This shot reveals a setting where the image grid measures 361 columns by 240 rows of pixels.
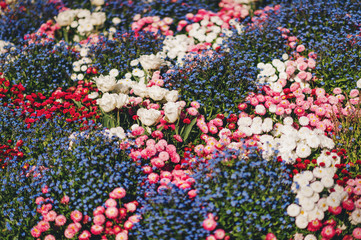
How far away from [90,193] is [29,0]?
5.53 meters

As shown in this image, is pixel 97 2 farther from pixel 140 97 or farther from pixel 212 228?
pixel 212 228

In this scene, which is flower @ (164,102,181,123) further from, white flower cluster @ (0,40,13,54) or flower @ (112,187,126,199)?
white flower cluster @ (0,40,13,54)

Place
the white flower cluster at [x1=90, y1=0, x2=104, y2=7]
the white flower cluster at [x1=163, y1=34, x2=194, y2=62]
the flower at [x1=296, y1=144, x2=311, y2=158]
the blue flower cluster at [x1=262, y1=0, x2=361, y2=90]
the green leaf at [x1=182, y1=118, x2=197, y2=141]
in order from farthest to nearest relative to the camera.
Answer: the white flower cluster at [x1=90, y1=0, x2=104, y2=7] → the white flower cluster at [x1=163, y1=34, x2=194, y2=62] → the blue flower cluster at [x1=262, y1=0, x2=361, y2=90] → the green leaf at [x1=182, y1=118, x2=197, y2=141] → the flower at [x1=296, y1=144, x2=311, y2=158]

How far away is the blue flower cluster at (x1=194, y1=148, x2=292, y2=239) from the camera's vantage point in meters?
3.64

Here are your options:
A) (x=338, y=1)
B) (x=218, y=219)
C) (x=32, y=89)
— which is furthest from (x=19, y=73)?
(x=338, y=1)

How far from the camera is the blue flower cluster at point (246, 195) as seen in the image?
3.64 metres

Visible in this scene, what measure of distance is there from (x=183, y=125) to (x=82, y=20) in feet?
10.7

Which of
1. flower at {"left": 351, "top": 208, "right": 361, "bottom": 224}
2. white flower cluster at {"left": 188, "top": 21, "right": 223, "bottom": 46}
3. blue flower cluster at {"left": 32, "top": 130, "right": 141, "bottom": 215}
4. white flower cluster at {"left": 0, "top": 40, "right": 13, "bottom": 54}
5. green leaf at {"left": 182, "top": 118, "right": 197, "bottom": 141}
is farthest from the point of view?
white flower cluster at {"left": 188, "top": 21, "right": 223, "bottom": 46}

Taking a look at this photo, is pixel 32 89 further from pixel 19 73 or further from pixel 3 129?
pixel 3 129

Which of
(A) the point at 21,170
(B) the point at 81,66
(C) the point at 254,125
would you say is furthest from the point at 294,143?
(B) the point at 81,66

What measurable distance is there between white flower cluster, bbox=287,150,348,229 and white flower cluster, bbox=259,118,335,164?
27 cm

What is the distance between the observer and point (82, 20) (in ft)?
22.8

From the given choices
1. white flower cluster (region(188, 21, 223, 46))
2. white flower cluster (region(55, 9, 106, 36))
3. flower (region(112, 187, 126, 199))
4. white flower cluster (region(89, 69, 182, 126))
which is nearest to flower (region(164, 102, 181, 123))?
white flower cluster (region(89, 69, 182, 126))

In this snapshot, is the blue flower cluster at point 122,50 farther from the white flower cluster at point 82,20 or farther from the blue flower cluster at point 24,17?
the blue flower cluster at point 24,17
